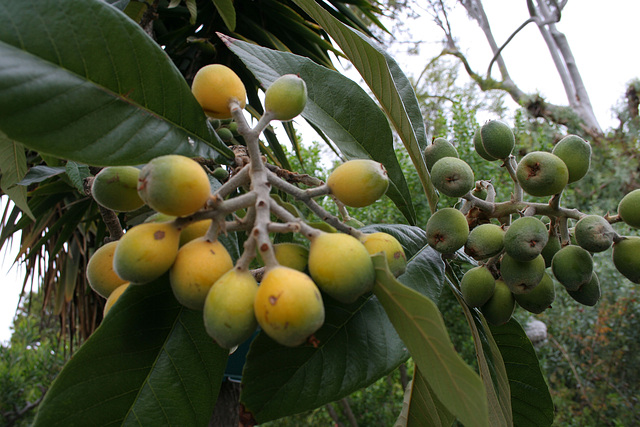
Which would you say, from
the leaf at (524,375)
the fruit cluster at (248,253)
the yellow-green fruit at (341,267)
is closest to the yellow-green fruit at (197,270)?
the fruit cluster at (248,253)

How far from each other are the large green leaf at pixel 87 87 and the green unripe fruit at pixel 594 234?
628mm

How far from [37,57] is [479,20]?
11513 mm

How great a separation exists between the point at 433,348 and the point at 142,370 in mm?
380

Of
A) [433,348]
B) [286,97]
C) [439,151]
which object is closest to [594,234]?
[439,151]

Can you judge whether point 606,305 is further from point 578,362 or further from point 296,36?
point 296,36

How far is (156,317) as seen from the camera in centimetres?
63

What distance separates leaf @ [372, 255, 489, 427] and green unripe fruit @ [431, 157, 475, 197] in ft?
1.04

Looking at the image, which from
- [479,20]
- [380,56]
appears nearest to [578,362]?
[380,56]

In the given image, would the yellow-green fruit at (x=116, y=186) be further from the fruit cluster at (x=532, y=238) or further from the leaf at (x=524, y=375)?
the leaf at (x=524, y=375)

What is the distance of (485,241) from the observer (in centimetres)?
77

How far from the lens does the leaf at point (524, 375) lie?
39.6 inches

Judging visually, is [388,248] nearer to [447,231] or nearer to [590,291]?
[447,231]

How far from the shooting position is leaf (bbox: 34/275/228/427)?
57 cm

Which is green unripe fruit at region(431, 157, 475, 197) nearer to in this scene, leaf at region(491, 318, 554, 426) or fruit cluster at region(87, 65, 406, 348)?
fruit cluster at region(87, 65, 406, 348)
